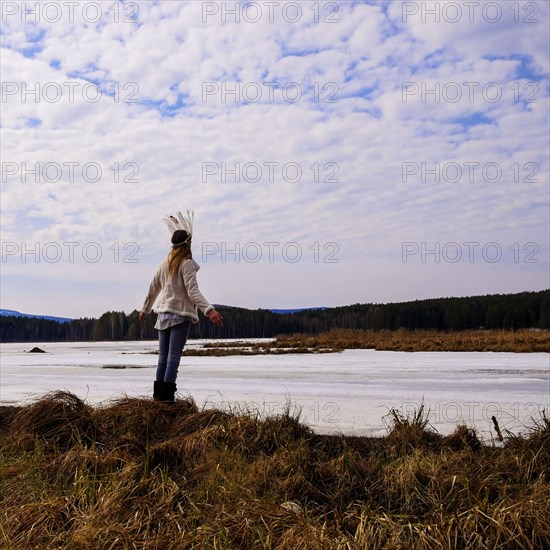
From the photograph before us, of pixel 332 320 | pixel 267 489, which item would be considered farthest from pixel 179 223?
pixel 332 320

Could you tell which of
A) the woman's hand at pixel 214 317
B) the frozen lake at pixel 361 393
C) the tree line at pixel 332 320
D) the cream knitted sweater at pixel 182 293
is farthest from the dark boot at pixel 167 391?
the tree line at pixel 332 320

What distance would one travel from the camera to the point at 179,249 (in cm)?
574

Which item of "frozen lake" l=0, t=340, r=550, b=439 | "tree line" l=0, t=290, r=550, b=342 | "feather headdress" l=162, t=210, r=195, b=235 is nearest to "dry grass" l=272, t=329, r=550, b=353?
"frozen lake" l=0, t=340, r=550, b=439

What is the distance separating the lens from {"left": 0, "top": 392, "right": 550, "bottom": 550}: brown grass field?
252 cm

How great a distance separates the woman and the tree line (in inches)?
2719

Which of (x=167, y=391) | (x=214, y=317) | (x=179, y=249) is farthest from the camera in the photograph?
(x=179, y=249)

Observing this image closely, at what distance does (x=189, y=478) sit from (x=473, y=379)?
736 centimetres

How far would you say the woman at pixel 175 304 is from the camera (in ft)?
17.7

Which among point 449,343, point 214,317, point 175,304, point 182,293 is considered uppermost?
point 182,293

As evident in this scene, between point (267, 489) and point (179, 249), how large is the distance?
3.05m

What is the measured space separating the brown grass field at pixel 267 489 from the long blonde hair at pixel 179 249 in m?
1.76

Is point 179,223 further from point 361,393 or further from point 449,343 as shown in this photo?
point 449,343

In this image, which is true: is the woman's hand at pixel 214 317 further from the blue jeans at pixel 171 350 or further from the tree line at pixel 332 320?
the tree line at pixel 332 320

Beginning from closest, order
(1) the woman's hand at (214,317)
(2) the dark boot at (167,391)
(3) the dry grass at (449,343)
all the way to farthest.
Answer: (1) the woman's hand at (214,317) → (2) the dark boot at (167,391) → (3) the dry grass at (449,343)
